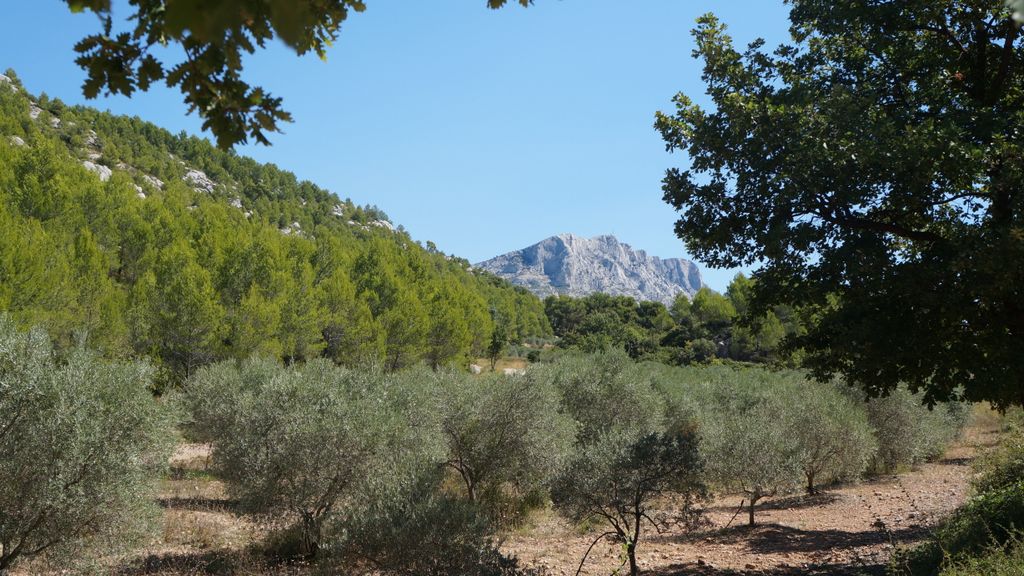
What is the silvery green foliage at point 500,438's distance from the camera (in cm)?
1562

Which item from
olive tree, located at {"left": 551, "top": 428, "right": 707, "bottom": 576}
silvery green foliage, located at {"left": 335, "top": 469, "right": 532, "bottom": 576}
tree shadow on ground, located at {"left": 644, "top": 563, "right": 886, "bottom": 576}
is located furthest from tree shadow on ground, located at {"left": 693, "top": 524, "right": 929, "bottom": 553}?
silvery green foliage, located at {"left": 335, "top": 469, "right": 532, "bottom": 576}

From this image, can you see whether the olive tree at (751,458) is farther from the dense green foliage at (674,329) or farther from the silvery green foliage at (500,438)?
the dense green foliage at (674,329)

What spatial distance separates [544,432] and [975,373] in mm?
10458

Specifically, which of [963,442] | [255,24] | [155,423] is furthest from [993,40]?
[963,442]

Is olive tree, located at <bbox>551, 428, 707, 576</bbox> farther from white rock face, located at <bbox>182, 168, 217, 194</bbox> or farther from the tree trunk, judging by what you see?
white rock face, located at <bbox>182, 168, 217, 194</bbox>

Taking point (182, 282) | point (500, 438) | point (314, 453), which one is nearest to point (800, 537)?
point (500, 438)

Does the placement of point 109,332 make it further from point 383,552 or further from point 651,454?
point 651,454

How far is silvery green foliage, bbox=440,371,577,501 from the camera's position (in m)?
15.6

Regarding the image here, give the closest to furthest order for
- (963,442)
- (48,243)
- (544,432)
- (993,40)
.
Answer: (993,40)
(544,432)
(48,243)
(963,442)

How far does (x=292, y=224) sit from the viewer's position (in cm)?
8344

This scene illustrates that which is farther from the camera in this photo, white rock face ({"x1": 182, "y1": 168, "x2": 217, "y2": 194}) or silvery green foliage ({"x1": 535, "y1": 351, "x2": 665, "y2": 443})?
white rock face ({"x1": 182, "y1": 168, "x2": 217, "y2": 194})

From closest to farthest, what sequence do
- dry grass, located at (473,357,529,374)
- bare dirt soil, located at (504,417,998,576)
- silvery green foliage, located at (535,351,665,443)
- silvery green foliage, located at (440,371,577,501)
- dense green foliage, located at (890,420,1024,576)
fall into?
dense green foliage, located at (890,420,1024,576) < bare dirt soil, located at (504,417,998,576) < silvery green foliage, located at (440,371,577,501) < silvery green foliage, located at (535,351,665,443) < dry grass, located at (473,357,529,374)

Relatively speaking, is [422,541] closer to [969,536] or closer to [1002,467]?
[969,536]

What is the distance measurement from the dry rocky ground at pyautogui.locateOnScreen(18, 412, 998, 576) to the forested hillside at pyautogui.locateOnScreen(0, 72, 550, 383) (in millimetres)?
5637
